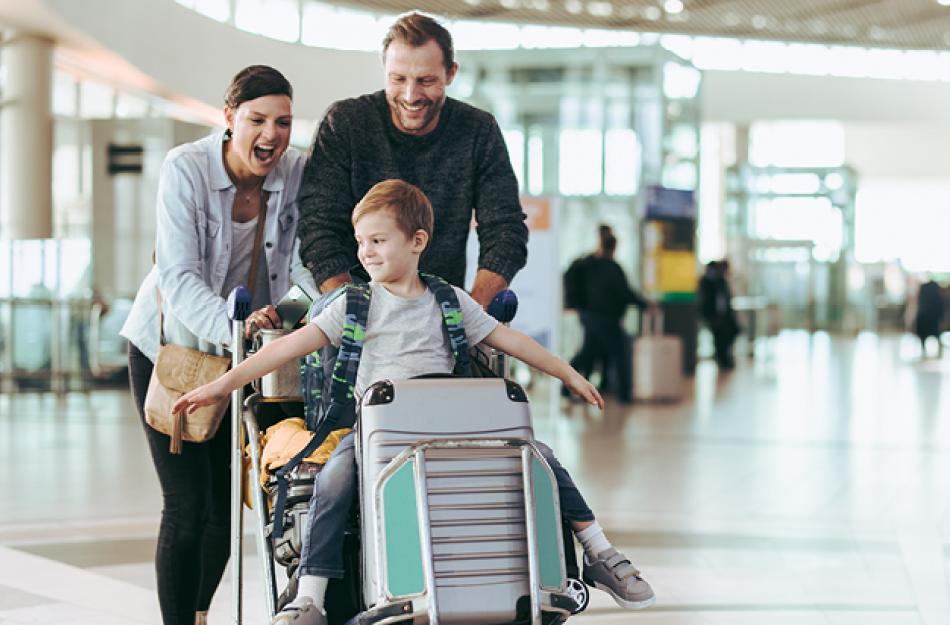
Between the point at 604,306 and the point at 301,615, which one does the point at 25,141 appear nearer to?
the point at 604,306

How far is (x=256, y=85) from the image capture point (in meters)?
3.39

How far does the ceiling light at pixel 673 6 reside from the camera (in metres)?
27.6

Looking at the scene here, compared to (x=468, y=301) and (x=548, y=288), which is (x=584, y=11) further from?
(x=468, y=301)

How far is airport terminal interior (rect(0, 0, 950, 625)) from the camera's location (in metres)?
5.86

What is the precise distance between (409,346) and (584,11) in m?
26.3

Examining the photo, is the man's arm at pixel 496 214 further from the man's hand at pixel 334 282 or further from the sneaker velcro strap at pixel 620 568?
the sneaker velcro strap at pixel 620 568

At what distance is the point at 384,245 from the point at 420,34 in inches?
24.5

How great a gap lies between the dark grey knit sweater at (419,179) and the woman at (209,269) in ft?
0.47

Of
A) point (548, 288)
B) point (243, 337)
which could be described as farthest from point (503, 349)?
point (548, 288)

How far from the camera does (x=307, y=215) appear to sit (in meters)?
3.50

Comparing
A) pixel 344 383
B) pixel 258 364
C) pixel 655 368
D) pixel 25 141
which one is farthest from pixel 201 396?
pixel 25 141

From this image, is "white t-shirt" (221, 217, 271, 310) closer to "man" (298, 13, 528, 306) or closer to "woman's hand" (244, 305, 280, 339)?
"man" (298, 13, 528, 306)

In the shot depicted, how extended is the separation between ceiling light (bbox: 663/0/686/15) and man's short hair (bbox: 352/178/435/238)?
83.6 ft

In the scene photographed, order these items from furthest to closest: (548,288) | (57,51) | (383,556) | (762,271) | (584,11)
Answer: (762,271)
(584,11)
(57,51)
(548,288)
(383,556)
